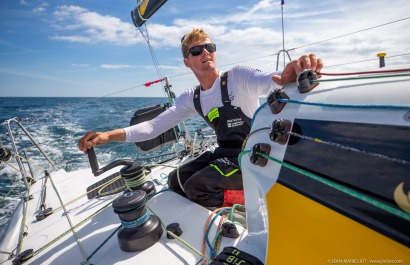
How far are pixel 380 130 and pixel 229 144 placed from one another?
1.71m

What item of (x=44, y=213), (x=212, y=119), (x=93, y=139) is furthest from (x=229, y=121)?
(x=44, y=213)

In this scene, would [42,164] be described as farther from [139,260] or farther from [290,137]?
[290,137]

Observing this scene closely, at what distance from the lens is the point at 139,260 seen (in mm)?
1410

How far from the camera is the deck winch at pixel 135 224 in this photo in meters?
1.37

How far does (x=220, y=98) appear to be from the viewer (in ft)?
7.46

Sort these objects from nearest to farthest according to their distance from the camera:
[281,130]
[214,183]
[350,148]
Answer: [350,148] < [281,130] < [214,183]

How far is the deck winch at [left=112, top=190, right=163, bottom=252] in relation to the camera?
4.50 feet

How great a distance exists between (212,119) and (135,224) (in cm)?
123

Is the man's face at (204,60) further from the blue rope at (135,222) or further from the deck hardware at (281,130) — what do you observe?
the deck hardware at (281,130)

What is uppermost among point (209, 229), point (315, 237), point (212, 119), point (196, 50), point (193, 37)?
point (193, 37)

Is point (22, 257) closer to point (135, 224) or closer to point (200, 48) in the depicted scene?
point (135, 224)

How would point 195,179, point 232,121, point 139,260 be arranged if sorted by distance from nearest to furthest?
point 139,260 < point 195,179 < point 232,121

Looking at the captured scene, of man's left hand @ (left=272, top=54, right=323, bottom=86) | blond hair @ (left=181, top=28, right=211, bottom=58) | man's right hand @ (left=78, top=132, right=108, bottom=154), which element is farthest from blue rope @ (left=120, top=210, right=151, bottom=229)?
blond hair @ (left=181, top=28, right=211, bottom=58)

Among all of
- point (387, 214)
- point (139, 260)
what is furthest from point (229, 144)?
point (387, 214)
